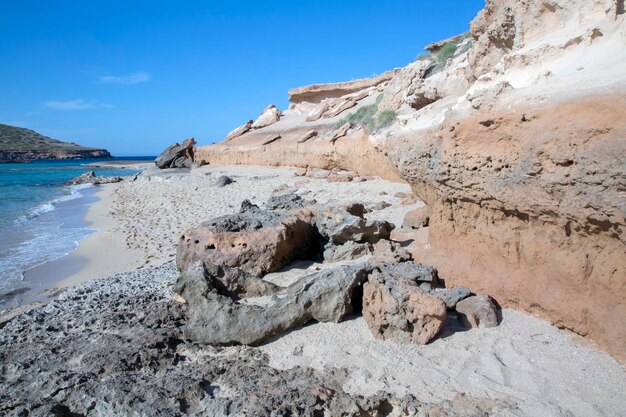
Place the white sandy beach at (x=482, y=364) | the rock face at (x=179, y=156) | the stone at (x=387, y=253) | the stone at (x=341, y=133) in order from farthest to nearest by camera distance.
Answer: the rock face at (x=179, y=156)
the stone at (x=341, y=133)
the stone at (x=387, y=253)
the white sandy beach at (x=482, y=364)

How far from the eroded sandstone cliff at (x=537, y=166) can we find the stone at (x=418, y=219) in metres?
1.03

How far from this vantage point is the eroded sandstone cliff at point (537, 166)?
2.56 metres

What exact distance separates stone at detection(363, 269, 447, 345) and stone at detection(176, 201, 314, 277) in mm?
1569

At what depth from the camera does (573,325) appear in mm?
2926

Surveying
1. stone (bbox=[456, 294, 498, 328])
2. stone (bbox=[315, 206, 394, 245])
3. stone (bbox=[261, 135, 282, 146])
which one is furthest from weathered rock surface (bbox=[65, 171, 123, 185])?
stone (bbox=[456, 294, 498, 328])

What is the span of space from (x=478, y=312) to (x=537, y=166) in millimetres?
1139

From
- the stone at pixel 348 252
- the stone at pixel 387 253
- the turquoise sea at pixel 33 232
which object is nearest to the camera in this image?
the stone at pixel 387 253

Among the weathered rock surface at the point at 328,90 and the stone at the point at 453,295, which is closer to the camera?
the stone at the point at 453,295

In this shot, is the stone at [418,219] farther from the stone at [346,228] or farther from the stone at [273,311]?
the stone at [273,311]

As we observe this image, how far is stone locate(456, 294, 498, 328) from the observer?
3254 millimetres

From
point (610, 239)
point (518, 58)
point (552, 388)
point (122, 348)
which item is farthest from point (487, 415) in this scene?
point (518, 58)

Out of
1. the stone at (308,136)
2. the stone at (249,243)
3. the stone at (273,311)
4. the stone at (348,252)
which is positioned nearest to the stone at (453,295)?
the stone at (273,311)

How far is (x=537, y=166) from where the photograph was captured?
2.88 m

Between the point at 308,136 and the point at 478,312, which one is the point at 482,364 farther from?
the point at 308,136
